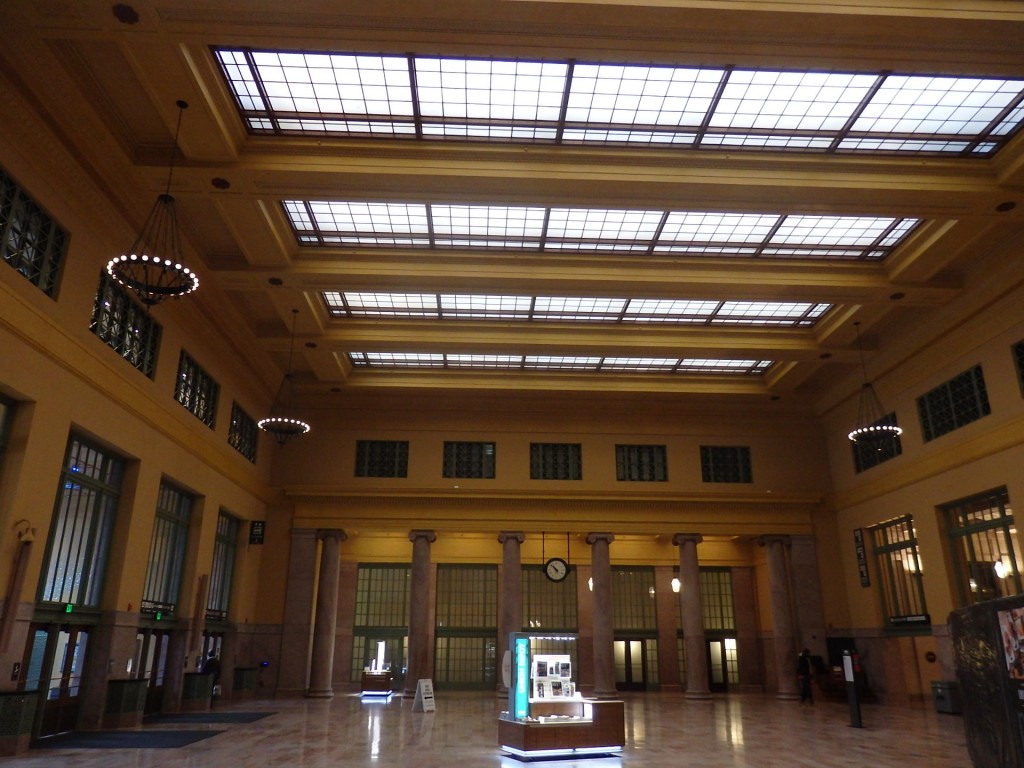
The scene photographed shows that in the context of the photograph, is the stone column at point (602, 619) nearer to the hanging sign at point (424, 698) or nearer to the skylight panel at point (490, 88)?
the hanging sign at point (424, 698)

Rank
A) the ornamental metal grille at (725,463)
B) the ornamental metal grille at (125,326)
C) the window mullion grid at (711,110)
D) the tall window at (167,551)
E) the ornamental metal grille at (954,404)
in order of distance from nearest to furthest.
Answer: the window mullion grid at (711,110)
the ornamental metal grille at (125,326)
the tall window at (167,551)
the ornamental metal grille at (954,404)
the ornamental metal grille at (725,463)

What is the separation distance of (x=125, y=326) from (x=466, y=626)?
15934 mm

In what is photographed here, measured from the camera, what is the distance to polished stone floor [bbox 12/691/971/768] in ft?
34.0

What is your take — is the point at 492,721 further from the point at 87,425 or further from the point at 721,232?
the point at 721,232

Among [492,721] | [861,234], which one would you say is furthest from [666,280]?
[492,721]

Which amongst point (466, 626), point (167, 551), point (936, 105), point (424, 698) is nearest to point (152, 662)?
point (167, 551)

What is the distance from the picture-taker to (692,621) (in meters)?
23.3

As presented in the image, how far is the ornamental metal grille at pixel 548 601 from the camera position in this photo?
26.0m

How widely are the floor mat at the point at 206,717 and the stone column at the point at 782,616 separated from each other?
14844 mm

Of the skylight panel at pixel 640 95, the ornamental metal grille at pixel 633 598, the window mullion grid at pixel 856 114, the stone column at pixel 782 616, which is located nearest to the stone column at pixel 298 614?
the ornamental metal grille at pixel 633 598

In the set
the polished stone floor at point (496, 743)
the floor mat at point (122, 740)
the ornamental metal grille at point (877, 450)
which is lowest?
the polished stone floor at point (496, 743)

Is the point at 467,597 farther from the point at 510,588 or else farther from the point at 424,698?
the point at 424,698

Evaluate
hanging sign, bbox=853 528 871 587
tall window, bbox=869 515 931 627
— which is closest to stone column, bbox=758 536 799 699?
Result: hanging sign, bbox=853 528 871 587

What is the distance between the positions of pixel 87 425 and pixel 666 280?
11.9 metres
